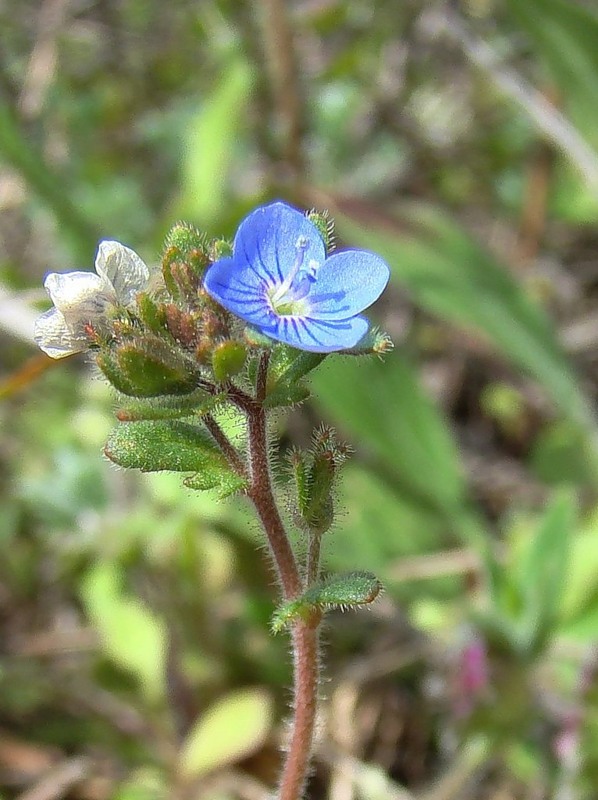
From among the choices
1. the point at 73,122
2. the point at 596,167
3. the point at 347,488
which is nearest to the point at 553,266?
the point at 596,167

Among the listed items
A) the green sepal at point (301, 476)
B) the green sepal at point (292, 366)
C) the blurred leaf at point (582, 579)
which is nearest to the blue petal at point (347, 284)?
the green sepal at point (292, 366)

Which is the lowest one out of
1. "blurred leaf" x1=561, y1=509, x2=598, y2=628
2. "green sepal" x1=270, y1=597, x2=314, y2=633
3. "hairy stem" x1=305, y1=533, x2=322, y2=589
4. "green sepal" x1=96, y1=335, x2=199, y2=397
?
"green sepal" x1=270, y1=597, x2=314, y2=633

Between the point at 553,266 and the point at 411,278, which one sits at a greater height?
the point at 553,266

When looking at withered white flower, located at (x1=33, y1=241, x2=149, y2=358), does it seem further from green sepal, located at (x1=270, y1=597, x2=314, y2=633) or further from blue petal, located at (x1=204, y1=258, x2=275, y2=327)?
green sepal, located at (x1=270, y1=597, x2=314, y2=633)

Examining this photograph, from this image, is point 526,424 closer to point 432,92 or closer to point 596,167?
point 596,167

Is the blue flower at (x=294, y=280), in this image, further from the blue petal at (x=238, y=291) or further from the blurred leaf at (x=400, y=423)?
the blurred leaf at (x=400, y=423)

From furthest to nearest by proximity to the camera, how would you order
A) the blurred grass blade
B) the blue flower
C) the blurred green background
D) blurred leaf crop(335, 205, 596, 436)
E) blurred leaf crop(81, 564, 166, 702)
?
blurred leaf crop(335, 205, 596, 436) → the blurred grass blade → blurred leaf crop(81, 564, 166, 702) → the blurred green background → the blue flower

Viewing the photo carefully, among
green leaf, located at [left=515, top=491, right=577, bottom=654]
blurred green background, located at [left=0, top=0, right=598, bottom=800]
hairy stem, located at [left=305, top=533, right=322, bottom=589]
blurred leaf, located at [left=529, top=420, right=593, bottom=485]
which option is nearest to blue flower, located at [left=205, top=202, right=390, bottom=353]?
hairy stem, located at [left=305, top=533, right=322, bottom=589]
